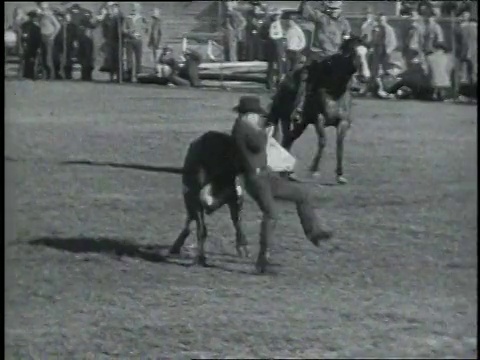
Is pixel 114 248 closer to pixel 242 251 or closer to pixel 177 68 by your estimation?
pixel 242 251

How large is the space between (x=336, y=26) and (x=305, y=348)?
1359 mm

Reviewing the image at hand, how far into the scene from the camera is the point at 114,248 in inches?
276

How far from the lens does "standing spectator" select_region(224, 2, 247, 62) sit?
6.48 metres

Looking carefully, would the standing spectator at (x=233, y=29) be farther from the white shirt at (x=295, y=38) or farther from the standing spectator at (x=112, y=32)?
the standing spectator at (x=112, y=32)

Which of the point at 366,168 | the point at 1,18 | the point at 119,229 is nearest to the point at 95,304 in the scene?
the point at 119,229

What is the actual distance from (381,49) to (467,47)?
0.37 meters

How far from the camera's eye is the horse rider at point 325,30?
644 cm

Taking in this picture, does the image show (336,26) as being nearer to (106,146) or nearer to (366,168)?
(366,168)

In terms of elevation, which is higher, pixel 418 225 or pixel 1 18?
pixel 1 18

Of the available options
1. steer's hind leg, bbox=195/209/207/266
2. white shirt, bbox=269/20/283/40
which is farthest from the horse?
steer's hind leg, bbox=195/209/207/266

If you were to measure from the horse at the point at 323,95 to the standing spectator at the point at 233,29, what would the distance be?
0.26 metres

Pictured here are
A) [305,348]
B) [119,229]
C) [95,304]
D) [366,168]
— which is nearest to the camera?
[305,348]

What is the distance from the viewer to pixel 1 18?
6.31 metres

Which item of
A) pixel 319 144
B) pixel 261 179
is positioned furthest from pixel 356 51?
pixel 261 179
